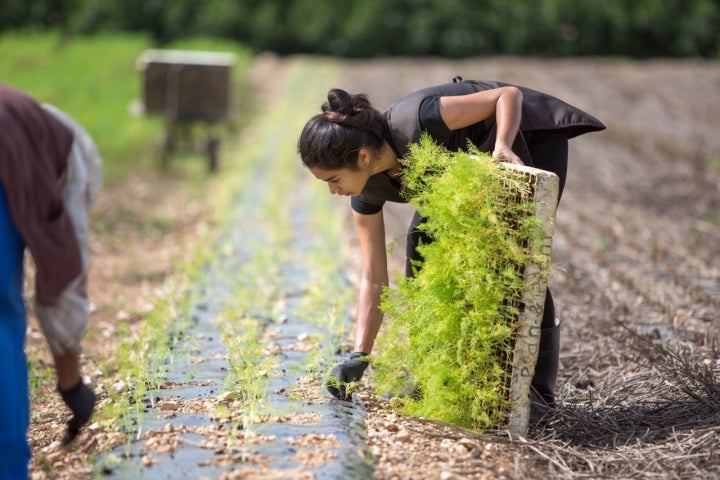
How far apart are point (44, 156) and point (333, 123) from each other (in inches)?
39.8

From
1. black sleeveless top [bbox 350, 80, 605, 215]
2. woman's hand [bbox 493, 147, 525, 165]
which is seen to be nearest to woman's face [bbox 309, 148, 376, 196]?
black sleeveless top [bbox 350, 80, 605, 215]

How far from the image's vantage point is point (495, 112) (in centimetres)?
333

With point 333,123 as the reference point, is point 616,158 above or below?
below

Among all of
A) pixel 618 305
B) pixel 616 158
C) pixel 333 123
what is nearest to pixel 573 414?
pixel 333 123

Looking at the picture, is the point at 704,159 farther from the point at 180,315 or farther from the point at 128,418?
the point at 128,418

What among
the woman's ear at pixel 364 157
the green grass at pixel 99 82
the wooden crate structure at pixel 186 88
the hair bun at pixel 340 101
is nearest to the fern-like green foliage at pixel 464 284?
the woman's ear at pixel 364 157

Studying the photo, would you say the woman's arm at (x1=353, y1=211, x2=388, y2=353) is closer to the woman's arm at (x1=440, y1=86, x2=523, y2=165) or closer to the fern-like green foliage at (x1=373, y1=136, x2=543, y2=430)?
the fern-like green foliage at (x1=373, y1=136, x2=543, y2=430)

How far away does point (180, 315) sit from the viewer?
496 cm

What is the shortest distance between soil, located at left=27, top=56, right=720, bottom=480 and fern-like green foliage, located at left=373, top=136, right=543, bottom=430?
15cm

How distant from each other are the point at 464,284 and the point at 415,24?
84.1 ft

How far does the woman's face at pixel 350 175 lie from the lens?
3311mm

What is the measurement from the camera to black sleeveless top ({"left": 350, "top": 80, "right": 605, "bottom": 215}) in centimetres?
329

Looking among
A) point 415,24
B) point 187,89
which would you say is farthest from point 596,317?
point 415,24

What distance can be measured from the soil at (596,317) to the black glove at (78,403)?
121 millimetres
